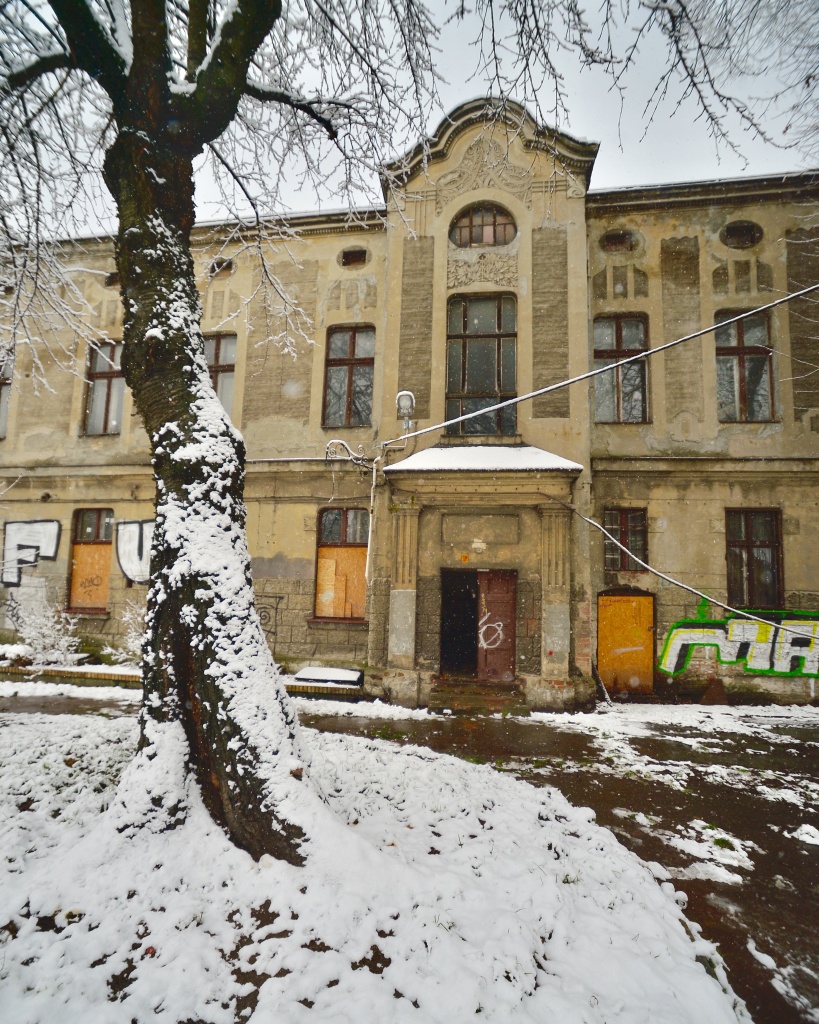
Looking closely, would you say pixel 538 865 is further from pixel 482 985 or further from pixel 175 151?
pixel 175 151

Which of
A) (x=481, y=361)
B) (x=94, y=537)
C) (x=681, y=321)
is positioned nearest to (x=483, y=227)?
(x=481, y=361)

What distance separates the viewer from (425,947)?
2873mm

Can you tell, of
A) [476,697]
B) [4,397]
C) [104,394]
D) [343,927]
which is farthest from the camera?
[4,397]

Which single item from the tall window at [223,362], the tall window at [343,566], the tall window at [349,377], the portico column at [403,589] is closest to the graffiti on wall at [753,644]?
the portico column at [403,589]

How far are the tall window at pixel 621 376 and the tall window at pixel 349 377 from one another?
4794 millimetres

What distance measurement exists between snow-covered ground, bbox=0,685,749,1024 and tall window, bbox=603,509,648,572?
662cm

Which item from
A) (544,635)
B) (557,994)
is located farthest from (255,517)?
(557,994)

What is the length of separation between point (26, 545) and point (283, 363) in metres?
7.39

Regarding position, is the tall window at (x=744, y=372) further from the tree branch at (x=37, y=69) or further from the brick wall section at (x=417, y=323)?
the tree branch at (x=37, y=69)

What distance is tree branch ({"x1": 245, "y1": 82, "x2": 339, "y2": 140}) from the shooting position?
5.14m

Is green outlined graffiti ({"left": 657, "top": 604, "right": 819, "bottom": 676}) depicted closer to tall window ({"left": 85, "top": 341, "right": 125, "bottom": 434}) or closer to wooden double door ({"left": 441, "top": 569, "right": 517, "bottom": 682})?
wooden double door ({"left": 441, "top": 569, "right": 517, "bottom": 682})

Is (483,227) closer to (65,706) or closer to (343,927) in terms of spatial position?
(343,927)

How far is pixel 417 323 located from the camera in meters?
10.4

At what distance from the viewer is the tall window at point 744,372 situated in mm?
10375
